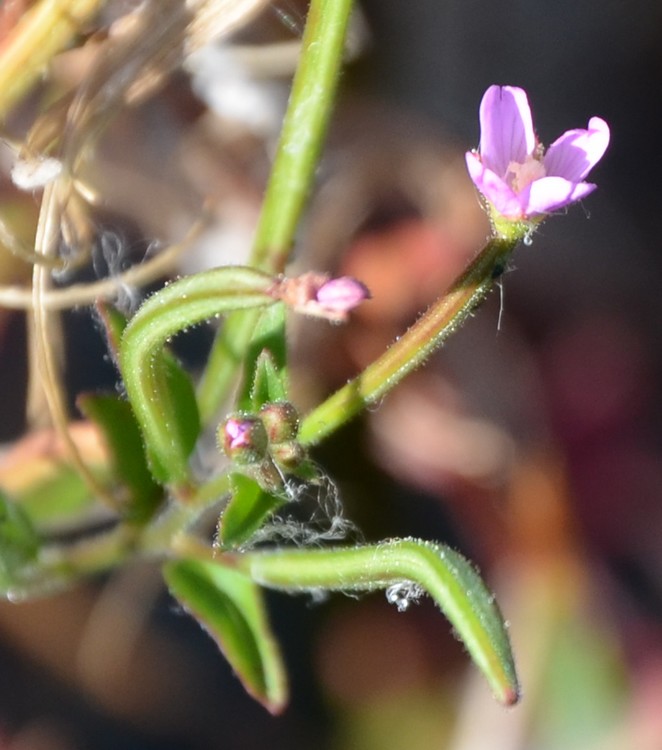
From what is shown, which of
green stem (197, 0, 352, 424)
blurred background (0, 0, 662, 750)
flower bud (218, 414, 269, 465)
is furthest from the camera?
blurred background (0, 0, 662, 750)

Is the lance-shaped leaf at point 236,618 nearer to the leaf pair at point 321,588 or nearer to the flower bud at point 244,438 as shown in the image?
the leaf pair at point 321,588

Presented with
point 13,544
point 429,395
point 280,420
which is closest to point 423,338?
point 280,420

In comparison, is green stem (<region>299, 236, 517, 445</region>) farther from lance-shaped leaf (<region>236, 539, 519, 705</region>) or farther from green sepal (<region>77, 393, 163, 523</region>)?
green sepal (<region>77, 393, 163, 523</region>)

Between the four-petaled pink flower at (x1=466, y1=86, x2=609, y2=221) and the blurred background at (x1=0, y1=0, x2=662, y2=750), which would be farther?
the blurred background at (x1=0, y1=0, x2=662, y2=750)

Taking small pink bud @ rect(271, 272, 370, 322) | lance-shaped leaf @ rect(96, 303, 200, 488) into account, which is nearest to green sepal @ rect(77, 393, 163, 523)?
lance-shaped leaf @ rect(96, 303, 200, 488)

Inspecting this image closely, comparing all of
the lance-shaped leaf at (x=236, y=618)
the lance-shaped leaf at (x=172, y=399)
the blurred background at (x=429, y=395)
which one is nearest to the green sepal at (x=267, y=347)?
the lance-shaped leaf at (x=172, y=399)

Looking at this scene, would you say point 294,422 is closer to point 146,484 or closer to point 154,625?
point 146,484

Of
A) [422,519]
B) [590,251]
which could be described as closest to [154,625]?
[422,519]
